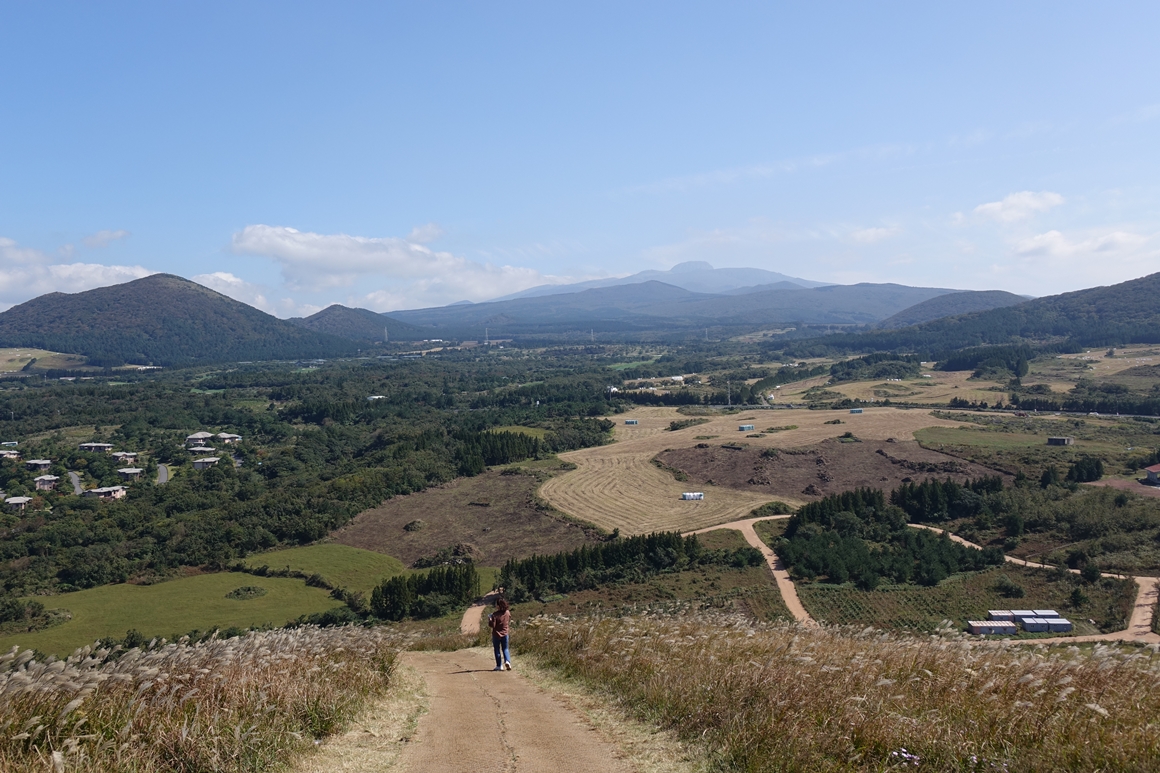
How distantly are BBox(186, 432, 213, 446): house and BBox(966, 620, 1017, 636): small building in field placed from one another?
80.4 meters

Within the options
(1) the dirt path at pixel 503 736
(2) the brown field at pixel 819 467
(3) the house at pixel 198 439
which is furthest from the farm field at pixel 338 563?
(3) the house at pixel 198 439

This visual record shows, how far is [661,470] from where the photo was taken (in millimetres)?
64938

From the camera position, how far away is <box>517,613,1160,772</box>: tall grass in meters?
5.61

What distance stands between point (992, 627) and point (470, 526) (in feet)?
108

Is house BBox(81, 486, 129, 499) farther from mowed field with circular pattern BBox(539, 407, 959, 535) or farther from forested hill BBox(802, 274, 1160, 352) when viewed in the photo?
forested hill BBox(802, 274, 1160, 352)

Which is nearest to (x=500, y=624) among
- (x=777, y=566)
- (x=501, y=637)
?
(x=501, y=637)

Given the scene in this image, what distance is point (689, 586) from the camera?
3659 centimetres

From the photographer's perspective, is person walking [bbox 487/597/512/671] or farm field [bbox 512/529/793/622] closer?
person walking [bbox 487/597/512/671]

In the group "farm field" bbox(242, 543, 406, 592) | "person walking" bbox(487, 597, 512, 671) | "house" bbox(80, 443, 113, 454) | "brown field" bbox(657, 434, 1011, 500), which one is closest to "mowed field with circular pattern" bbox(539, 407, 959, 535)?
"brown field" bbox(657, 434, 1011, 500)

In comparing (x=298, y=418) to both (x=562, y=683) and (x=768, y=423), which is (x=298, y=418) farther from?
(x=562, y=683)

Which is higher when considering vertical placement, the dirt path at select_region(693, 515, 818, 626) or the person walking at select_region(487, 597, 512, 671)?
the person walking at select_region(487, 597, 512, 671)

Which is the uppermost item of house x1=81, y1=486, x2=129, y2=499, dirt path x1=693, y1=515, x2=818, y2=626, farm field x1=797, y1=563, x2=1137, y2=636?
house x1=81, y1=486, x2=129, y2=499

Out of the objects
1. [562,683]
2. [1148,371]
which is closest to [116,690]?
[562,683]

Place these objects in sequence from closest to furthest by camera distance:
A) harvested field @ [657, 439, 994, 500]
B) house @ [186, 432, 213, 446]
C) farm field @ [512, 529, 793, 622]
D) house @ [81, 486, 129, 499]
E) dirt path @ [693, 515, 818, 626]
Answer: farm field @ [512, 529, 793, 622]
dirt path @ [693, 515, 818, 626]
harvested field @ [657, 439, 994, 500]
house @ [81, 486, 129, 499]
house @ [186, 432, 213, 446]
